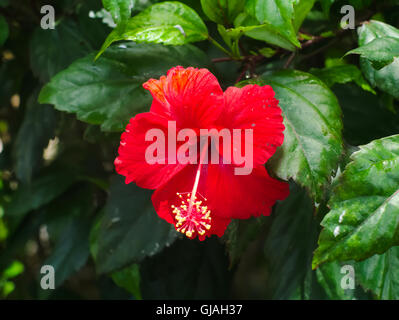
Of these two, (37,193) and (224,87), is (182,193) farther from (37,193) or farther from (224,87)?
(37,193)

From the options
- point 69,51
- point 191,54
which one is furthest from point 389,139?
point 69,51

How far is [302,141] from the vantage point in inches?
25.5

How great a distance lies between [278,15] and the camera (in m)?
0.66

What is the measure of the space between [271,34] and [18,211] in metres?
0.91

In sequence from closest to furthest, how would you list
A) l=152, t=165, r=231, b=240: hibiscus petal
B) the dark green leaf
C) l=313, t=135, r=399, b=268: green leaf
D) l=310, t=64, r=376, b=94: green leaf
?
l=313, t=135, r=399, b=268: green leaf, l=152, t=165, r=231, b=240: hibiscus petal, l=310, t=64, r=376, b=94: green leaf, the dark green leaf

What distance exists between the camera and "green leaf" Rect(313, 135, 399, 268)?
57 cm

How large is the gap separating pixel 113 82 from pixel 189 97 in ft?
0.66

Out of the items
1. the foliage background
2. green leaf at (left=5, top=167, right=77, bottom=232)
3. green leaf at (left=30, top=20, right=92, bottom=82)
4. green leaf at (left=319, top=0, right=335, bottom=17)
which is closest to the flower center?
the foliage background

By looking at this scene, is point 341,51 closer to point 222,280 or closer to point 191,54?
point 191,54

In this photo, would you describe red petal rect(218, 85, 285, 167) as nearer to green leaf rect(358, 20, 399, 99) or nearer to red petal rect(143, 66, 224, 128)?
red petal rect(143, 66, 224, 128)

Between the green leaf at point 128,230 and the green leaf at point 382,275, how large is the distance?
385mm

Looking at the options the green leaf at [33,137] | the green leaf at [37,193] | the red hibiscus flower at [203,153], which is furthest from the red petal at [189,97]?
the green leaf at [37,193]

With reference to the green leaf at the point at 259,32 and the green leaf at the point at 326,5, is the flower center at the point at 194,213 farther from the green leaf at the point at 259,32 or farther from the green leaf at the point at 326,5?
the green leaf at the point at 326,5

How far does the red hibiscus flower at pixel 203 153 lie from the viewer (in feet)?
2.04
